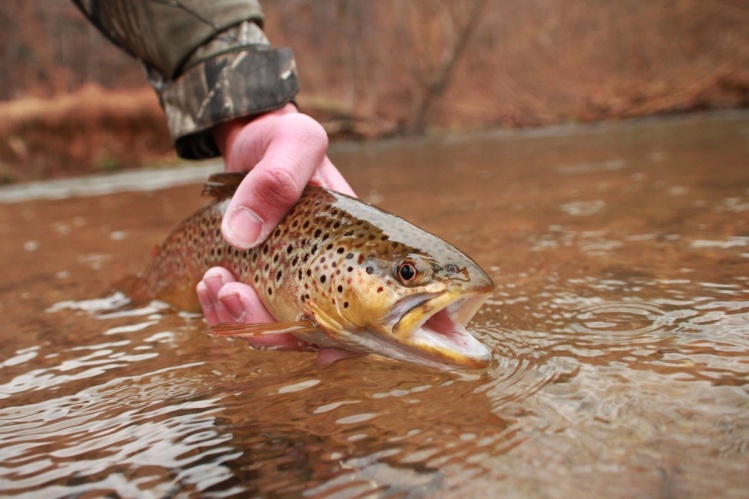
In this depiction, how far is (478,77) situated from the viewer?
22344 millimetres

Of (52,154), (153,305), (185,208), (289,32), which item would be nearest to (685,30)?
(185,208)

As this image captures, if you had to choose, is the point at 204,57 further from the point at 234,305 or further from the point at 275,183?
the point at 234,305

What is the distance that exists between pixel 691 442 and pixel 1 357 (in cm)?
238

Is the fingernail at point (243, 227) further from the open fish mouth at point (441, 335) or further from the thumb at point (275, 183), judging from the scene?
the open fish mouth at point (441, 335)

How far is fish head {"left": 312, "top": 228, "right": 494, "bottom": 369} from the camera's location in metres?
1.75

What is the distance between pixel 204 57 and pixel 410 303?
1.94m

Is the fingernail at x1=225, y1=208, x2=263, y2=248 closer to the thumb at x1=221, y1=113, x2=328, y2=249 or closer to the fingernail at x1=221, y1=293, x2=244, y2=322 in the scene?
the thumb at x1=221, y1=113, x2=328, y2=249

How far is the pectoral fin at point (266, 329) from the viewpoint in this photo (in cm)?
190

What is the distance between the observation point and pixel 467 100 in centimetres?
2209

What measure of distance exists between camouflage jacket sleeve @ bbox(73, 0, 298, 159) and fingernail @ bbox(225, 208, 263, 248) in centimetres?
77

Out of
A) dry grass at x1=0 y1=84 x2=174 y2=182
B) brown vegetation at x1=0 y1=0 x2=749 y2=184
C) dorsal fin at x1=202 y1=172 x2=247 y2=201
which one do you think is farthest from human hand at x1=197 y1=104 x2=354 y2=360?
dry grass at x1=0 y1=84 x2=174 y2=182

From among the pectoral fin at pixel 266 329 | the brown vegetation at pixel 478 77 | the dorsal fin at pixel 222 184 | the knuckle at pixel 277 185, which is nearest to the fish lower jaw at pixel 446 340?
the pectoral fin at pixel 266 329

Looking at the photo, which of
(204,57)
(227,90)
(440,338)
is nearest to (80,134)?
(204,57)

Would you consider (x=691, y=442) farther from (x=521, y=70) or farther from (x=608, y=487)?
(x=521, y=70)
